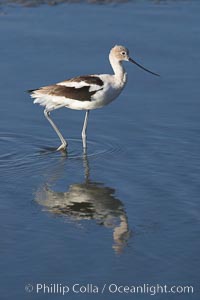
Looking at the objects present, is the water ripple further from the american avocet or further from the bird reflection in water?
the bird reflection in water

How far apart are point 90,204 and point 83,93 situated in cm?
216

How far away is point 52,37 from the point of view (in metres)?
14.4

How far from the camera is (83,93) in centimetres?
1048

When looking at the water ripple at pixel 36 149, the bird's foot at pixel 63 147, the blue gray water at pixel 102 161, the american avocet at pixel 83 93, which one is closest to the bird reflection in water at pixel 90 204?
the blue gray water at pixel 102 161

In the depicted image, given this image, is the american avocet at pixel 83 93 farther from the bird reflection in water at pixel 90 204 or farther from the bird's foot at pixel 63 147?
the bird reflection in water at pixel 90 204

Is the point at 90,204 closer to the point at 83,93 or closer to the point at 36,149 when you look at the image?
the point at 36,149

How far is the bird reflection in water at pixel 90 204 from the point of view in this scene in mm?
8078

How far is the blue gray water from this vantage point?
23.8 feet

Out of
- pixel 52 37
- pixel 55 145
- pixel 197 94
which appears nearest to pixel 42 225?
pixel 55 145

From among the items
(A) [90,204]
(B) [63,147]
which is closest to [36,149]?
(B) [63,147]

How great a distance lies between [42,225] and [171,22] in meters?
7.82

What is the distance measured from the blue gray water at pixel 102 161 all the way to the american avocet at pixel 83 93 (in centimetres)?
34

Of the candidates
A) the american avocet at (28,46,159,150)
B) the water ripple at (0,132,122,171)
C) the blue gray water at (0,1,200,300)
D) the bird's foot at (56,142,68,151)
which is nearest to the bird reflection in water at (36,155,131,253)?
the blue gray water at (0,1,200,300)

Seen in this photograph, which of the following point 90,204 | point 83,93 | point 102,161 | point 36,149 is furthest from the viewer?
point 83,93
